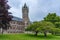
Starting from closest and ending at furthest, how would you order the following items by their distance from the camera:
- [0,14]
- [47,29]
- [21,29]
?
[0,14] → [47,29] → [21,29]

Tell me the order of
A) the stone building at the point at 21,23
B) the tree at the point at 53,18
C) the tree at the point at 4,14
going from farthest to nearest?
the stone building at the point at 21,23 < the tree at the point at 53,18 < the tree at the point at 4,14

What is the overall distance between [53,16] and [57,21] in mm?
4179

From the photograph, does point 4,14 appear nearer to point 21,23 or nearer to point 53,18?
point 53,18

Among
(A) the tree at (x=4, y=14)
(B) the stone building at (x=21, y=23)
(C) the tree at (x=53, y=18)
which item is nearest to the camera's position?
(A) the tree at (x=4, y=14)

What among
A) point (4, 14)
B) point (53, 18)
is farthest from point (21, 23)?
point (4, 14)

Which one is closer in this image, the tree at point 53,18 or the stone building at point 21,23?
the tree at point 53,18

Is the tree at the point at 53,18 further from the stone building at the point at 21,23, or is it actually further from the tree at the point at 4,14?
the tree at the point at 4,14

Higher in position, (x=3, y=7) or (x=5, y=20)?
(x=3, y=7)

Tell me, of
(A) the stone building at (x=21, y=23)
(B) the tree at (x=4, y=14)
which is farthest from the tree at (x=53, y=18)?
(B) the tree at (x=4, y=14)

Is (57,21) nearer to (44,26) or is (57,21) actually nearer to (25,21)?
(44,26)

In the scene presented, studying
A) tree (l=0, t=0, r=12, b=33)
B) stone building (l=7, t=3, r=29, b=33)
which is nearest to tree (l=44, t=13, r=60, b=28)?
stone building (l=7, t=3, r=29, b=33)

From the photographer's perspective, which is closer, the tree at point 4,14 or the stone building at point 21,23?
the tree at point 4,14

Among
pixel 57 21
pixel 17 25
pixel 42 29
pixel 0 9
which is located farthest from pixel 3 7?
pixel 17 25

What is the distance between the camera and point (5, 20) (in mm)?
43031
